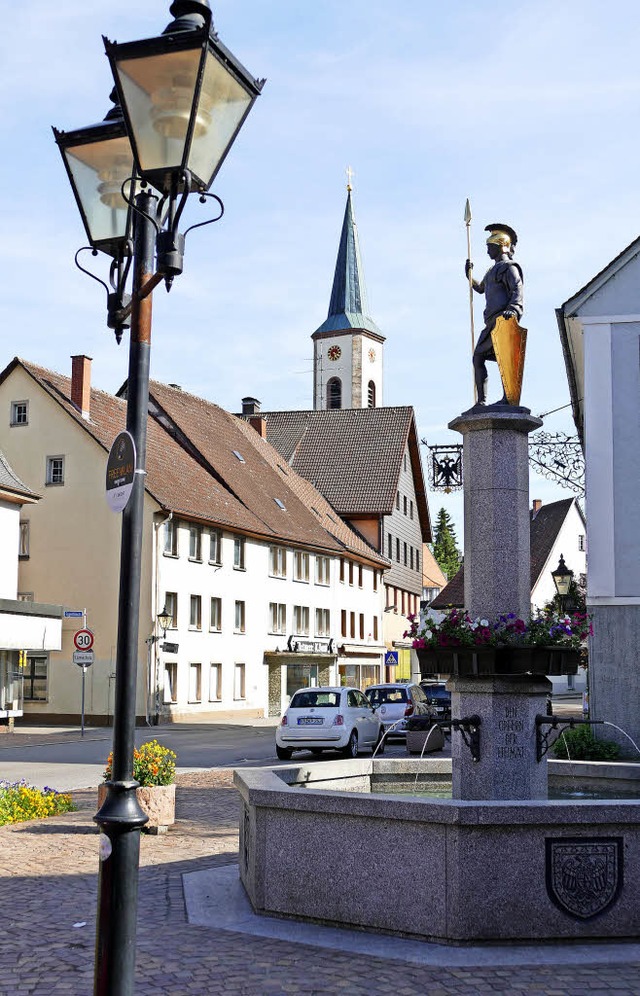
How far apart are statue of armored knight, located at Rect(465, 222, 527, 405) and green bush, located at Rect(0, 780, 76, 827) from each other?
7.78 metres

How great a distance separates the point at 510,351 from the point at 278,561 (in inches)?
1663

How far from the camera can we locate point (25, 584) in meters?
44.5

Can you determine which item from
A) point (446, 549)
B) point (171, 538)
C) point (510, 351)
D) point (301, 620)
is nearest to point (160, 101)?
point (510, 351)

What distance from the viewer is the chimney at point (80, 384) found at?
4469 cm

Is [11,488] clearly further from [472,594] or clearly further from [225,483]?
[472,594]

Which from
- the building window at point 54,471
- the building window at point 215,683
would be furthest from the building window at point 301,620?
the building window at point 54,471

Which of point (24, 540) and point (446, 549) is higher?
point (446, 549)

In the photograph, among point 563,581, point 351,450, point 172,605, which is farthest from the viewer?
point 351,450

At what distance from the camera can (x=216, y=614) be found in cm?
4675

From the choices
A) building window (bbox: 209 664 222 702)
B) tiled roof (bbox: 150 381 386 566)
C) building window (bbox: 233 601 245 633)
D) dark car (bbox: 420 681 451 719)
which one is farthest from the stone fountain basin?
tiled roof (bbox: 150 381 386 566)

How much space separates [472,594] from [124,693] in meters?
5.11

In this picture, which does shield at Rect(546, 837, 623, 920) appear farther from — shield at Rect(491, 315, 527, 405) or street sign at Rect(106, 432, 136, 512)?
shield at Rect(491, 315, 527, 405)

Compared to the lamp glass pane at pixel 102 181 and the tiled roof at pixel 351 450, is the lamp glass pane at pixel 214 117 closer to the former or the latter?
the lamp glass pane at pixel 102 181

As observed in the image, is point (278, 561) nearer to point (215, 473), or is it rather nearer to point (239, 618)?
Result: point (239, 618)
